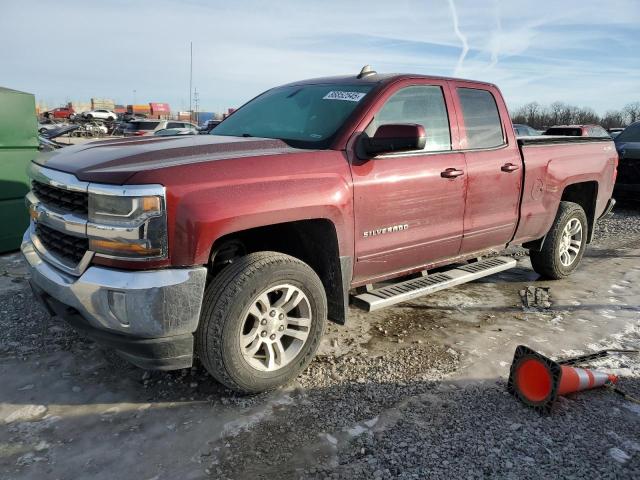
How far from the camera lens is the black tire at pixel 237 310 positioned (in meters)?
2.71

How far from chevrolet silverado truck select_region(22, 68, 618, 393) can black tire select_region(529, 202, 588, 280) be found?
2.28ft

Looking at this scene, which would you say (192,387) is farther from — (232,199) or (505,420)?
(505,420)

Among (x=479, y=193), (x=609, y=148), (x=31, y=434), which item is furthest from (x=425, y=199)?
(x=609, y=148)

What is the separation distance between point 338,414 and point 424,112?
231 cm

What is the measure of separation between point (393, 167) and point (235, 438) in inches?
77.4

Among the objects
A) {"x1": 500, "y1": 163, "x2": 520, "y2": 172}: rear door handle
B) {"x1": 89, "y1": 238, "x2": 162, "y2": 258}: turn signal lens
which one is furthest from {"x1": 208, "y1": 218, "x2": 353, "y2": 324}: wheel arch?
{"x1": 500, "y1": 163, "x2": 520, "y2": 172}: rear door handle

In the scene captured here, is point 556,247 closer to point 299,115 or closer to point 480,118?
point 480,118

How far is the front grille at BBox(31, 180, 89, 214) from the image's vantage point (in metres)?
2.66

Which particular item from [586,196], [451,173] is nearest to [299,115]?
[451,173]

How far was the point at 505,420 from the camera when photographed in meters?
2.80

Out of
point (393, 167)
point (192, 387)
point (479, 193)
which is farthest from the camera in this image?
point (479, 193)

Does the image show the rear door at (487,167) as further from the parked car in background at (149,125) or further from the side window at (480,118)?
the parked car in background at (149,125)

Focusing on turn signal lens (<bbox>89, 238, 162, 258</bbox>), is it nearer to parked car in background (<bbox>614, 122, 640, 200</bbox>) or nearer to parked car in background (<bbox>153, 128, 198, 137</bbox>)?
parked car in background (<bbox>153, 128, 198, 137</bbox>)

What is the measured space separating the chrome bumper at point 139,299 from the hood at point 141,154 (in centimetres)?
49
